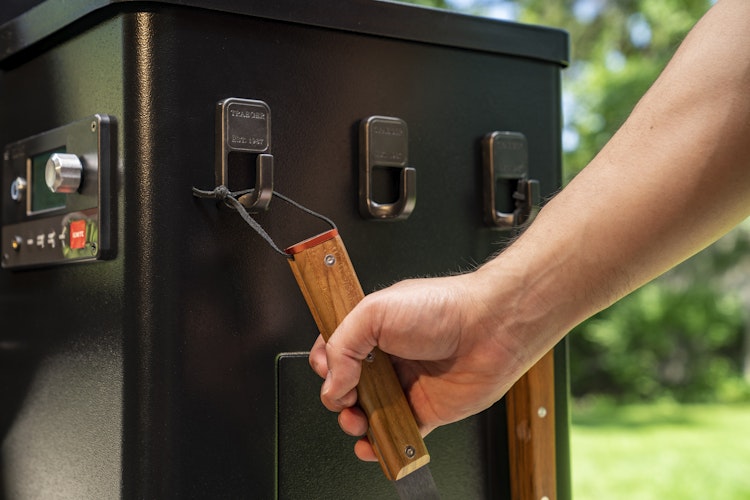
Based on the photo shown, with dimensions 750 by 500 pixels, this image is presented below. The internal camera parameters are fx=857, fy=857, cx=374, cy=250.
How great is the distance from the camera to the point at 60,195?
1109mm

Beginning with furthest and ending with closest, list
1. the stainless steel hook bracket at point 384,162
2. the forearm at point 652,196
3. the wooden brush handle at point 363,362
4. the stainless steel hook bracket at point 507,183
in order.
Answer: the stainless steel hook bracket at point 507,183, the stainless steel hook bracket at point 384,162, the wooden brush handle at point 363,362, the forearm at point 652,196

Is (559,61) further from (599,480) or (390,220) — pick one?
(599,480)

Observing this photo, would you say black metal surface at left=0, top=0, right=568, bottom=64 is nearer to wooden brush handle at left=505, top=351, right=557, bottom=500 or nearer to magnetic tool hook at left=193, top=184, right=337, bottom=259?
magnetic tool hook at left=193, top=184, right=337, bottom=259

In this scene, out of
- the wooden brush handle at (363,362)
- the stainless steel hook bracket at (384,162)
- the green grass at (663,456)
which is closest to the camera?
the wooden brush handle at (363,362)

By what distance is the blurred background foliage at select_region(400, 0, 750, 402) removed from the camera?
8.15 metres

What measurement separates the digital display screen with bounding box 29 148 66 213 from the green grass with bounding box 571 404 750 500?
3.52 metres

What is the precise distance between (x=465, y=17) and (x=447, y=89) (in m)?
0.10

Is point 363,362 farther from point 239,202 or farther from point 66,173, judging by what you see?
point 66,173

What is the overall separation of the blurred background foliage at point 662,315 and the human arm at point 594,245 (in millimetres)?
7225

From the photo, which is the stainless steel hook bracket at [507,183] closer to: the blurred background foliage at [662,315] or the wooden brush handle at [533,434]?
the wooden brush handle at [533,434]

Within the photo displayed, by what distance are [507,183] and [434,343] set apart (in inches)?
15.5

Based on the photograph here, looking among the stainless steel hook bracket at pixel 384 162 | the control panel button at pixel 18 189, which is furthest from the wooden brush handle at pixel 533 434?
the control panel button at pixel 18 189

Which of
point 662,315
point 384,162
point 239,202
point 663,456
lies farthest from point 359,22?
point 662,315

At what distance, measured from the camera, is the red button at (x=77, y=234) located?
40.7 inches
